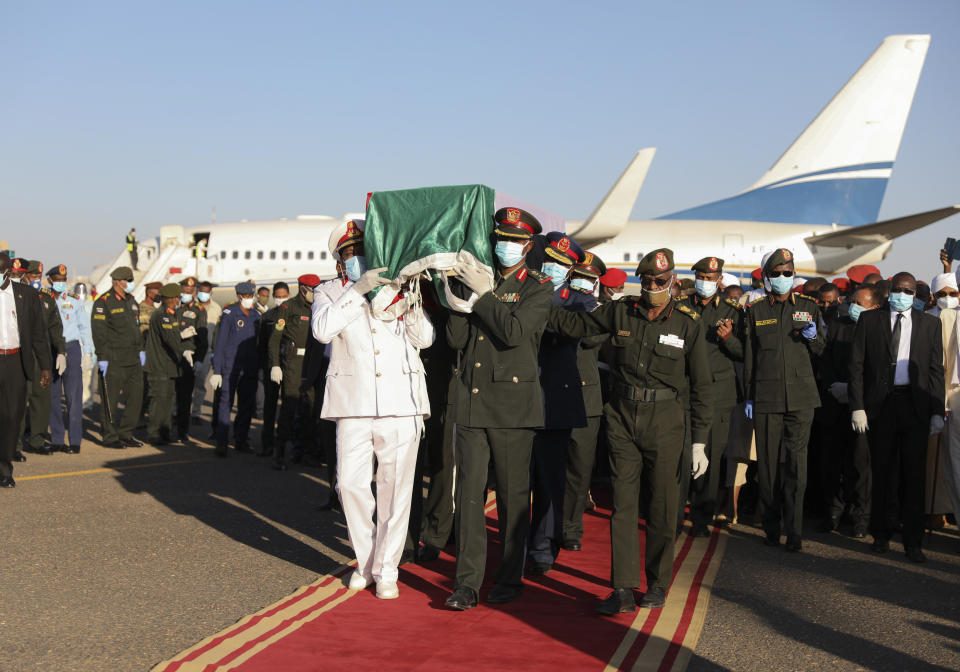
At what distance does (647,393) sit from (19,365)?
21.4 ft

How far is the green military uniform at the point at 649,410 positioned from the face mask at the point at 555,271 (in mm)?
393

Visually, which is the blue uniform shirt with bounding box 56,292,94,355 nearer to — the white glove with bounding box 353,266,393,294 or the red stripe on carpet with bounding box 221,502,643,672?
the white glove with bounding box 353,266,393,294

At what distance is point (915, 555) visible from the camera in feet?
22.2

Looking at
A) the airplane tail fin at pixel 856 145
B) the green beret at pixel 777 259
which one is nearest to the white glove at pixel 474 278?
the green beret at pixel 777 259

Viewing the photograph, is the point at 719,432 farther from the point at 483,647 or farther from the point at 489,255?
the point at 483,647

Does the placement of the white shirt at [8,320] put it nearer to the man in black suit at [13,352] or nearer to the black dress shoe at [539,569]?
the man in black suit at [13,352]

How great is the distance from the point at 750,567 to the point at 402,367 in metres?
2.84

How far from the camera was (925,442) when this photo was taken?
696cm

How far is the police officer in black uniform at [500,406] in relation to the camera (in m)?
5.12

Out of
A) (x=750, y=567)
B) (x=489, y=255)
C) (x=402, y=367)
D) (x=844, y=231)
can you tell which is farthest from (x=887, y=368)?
(x=844, y=231)

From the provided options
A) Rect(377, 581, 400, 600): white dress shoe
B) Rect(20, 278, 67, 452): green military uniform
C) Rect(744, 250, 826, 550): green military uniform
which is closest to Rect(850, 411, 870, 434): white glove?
Rect(744, 250, 826, 550): green military uniform

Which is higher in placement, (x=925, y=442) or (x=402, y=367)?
(x=402, y=367)

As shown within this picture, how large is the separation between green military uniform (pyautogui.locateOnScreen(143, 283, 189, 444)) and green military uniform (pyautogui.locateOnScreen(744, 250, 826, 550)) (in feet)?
26.4

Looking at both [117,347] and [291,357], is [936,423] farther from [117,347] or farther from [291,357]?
[117,347]
